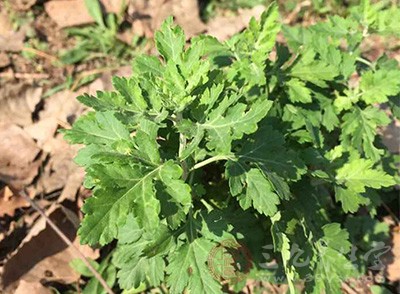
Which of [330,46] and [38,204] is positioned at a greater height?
[330,46]

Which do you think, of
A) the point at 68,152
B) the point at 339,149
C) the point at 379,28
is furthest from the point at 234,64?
the point at 68,152

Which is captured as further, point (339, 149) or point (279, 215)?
point (339, 149)

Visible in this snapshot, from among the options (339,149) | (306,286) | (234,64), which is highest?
(234,64)

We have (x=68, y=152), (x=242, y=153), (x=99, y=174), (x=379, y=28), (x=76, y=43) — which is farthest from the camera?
(x=76, y=43)

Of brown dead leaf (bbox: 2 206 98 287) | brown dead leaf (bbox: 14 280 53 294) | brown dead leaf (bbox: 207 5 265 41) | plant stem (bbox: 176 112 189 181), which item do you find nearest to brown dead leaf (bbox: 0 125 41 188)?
brown dead leaf (bbox: 2 206 98 287)

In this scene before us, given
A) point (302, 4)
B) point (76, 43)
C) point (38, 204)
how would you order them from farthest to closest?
point (302, 4)
point (76, 43)
point (38, 204)

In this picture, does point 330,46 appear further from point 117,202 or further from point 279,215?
point 117,202

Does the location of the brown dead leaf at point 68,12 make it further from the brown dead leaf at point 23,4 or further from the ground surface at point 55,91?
the brown dead leaf at point 23,4
